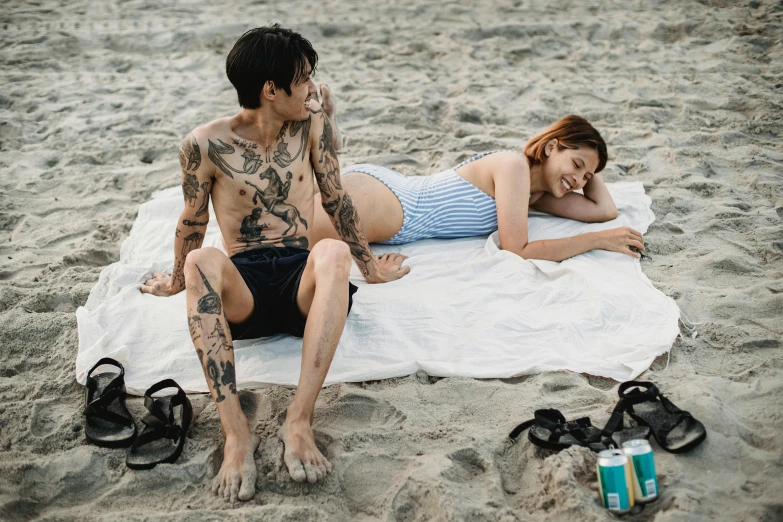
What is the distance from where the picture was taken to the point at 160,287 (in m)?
3.46

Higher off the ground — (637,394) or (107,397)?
(637,394)

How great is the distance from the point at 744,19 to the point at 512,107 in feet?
10.5

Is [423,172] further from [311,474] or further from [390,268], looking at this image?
[311,474]

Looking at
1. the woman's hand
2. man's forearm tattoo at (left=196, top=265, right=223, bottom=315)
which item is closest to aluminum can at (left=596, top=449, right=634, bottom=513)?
man's forearm tattoo at (left=196, top=265, right=223, bottom=315)

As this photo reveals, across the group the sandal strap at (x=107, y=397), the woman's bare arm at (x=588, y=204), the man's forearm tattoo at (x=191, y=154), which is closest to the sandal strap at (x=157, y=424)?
the sandal strap at (x=107, y=397)

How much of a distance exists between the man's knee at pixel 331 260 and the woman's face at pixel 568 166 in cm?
174

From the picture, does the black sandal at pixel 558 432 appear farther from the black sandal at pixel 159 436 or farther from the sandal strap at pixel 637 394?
the black sandal at pixel 159 436

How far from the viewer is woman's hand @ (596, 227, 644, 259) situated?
12.0ft

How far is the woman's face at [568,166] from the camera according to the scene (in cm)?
373

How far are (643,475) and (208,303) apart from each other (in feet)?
5.46

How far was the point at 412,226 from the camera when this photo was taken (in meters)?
3.89

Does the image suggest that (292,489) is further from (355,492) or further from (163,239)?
(163,239)

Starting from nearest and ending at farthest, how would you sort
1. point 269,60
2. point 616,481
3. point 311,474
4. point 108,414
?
point 616,481 → point 311,474 → point 108,414 → point 269,60

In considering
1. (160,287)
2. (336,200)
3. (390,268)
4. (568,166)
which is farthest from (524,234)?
Answer: (160,287)
